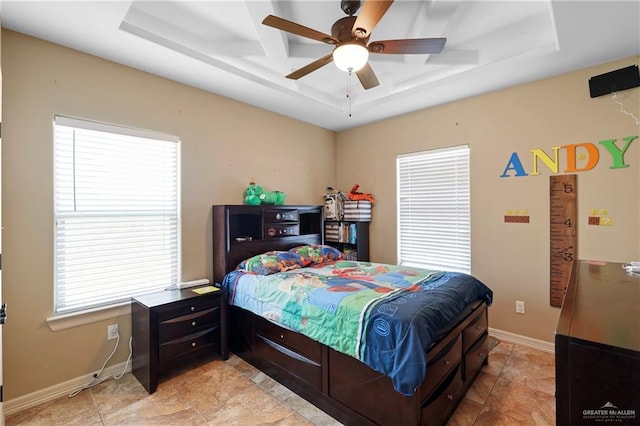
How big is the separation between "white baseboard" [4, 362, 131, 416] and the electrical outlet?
0.25 metres

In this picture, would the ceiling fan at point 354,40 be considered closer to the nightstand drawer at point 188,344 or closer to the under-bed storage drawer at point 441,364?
the under-bed storage drawer at point 441,364

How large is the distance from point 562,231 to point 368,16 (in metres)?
2.69

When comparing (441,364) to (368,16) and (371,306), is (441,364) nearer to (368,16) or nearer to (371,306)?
(371,306)

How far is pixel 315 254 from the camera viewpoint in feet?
11.1

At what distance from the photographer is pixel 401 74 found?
3182 millimetres

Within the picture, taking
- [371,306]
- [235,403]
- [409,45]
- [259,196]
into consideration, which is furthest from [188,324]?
[409,45]

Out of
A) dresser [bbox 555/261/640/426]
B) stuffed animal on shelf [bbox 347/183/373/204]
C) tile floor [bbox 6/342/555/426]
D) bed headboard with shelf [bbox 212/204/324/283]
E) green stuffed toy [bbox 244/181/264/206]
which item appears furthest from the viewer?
stuffed animal on shelf [bbox 347/183/373/204]

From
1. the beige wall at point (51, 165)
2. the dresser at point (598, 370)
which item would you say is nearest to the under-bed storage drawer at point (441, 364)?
the dresser at point (598, 370)

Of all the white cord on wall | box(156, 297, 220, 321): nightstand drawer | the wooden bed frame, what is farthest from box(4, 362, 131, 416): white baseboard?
the wooden bed frame

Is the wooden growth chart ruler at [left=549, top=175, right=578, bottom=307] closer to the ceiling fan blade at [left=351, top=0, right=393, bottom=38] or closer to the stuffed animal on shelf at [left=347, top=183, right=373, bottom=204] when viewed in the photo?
the stuffed animal on shelf at [left=347, top=183, right=373, bottom=204]

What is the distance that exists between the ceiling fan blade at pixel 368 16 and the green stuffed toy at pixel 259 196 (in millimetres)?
2090

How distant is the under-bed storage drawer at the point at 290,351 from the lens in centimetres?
209

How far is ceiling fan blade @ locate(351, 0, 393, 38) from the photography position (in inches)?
59.1

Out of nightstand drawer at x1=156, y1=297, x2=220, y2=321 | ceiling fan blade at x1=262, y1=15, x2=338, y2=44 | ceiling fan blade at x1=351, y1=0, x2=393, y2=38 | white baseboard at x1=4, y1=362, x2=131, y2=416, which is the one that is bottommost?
white baseboard at x1=4, y1=362, x2=131, y2=416
